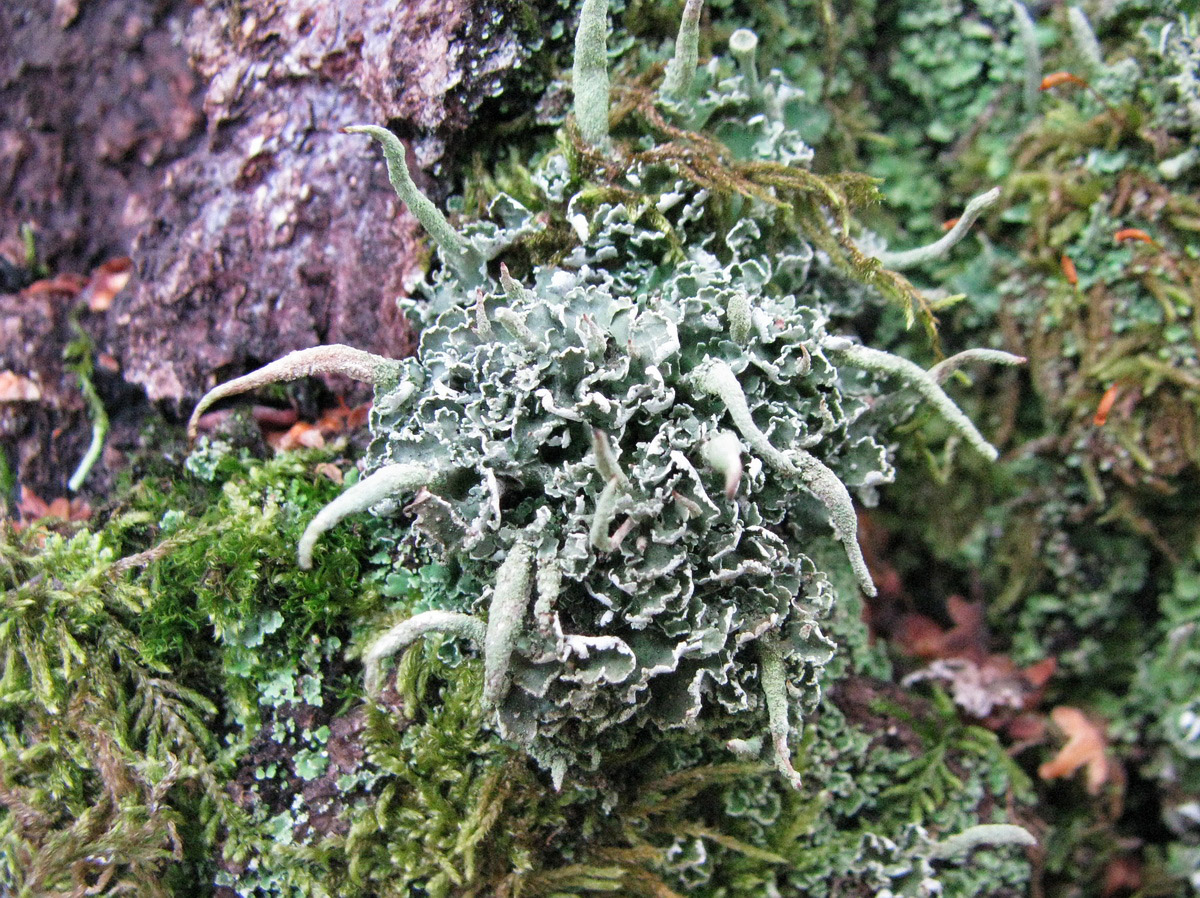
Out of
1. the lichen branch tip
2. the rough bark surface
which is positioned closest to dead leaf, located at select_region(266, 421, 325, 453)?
the rough bark surface

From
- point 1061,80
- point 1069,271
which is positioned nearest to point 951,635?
point 1069,271

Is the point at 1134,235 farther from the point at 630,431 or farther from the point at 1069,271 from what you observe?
the point at 630,431

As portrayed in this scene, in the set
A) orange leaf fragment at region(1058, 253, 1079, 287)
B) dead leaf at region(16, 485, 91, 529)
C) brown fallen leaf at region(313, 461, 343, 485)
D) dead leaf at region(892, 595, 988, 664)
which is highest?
orange leaf fragment at region(1058, 253, 1079, 287)

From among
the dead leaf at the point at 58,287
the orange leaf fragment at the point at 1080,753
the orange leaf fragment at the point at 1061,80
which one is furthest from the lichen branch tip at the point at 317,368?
the orange leaf fragment at the point at 1080,753

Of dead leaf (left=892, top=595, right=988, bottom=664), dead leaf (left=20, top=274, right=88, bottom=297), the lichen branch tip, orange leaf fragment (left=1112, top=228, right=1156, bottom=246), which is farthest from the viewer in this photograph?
dead leaf (left=892, top=595, right=988, bottom=664)

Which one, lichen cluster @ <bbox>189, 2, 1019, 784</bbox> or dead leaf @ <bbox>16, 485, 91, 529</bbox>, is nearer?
lichen cluster @ <bbox>189, 2, 1019, 784</bbox>

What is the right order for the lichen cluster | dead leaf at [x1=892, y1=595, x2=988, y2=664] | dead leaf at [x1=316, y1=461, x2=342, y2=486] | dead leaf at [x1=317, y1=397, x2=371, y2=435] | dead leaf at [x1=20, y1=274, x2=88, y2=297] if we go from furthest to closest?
dead leaf at [x1=892, y1=595, x2=988, y2=664] → dead leaf at [x1=20, y1=274, x2=88, y2=297] → dead leaf at [x1=317, y1=397, x2=371, y2=435] → dead leaf at [x1=316, y1=461, x2=342, y2=486] → the lichen cluster

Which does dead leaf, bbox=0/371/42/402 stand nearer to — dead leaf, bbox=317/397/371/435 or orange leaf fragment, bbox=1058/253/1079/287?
dead leaf, bbox=317/397/371/435

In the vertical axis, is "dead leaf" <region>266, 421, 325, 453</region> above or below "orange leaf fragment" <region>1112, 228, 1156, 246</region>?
below
